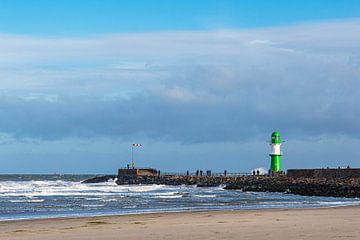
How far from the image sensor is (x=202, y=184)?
6072cm

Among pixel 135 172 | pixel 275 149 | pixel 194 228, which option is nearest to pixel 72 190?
pixel 275 149

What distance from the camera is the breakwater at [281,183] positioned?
132ft

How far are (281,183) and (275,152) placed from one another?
15.2 m

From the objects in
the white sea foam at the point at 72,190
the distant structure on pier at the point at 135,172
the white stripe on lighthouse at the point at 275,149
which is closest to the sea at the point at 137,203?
the white sea foam at the point at 72,190

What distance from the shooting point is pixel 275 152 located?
64062mm

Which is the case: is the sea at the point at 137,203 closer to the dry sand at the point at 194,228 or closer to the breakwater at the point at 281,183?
the breakwater at the point at 281,183

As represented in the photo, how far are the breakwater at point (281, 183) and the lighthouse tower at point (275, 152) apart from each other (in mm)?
5072

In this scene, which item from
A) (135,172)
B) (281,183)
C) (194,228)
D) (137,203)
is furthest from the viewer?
(135,172)

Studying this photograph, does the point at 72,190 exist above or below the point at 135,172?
below

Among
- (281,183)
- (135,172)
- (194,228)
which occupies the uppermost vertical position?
(135,172)

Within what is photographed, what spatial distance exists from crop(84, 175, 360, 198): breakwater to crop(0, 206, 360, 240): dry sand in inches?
785

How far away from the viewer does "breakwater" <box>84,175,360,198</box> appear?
40.2m

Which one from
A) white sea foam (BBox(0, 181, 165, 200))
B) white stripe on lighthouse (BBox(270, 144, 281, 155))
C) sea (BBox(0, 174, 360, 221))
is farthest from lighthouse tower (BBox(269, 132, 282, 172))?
sea (BBox(0, 174, 360, 221))

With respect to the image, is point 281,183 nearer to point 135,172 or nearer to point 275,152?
point 275,152
